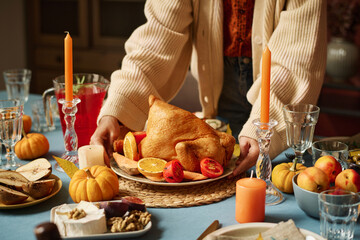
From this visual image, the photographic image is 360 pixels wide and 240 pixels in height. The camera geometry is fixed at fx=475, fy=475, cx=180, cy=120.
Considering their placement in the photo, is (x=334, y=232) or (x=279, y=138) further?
(x=279, y=138)

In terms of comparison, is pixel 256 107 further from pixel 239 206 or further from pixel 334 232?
pixel 334 232

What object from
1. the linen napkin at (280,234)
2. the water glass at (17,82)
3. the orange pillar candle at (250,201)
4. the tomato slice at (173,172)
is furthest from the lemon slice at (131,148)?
the water glass at (17,82)

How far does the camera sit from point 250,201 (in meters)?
1.06

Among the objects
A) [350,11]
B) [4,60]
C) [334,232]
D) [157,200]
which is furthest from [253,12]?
[4,60]

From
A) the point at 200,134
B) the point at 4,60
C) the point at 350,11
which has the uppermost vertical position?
the point at 350,11

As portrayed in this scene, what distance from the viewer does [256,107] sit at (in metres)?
1.48

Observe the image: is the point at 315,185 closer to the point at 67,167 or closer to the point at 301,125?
the point at 301,125

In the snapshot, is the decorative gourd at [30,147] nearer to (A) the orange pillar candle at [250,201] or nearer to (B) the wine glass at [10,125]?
(B) the wine glass at [10,125]

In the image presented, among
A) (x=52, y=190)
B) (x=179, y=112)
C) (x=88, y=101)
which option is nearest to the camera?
(x=52, y=190)

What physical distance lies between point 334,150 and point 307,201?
244mm

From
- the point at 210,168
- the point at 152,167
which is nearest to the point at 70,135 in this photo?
the point at 152,167

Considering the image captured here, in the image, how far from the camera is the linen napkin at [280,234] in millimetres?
940

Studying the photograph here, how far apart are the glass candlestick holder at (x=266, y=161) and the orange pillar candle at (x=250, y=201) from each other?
0.11 metres

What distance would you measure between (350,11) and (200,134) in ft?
8.08
